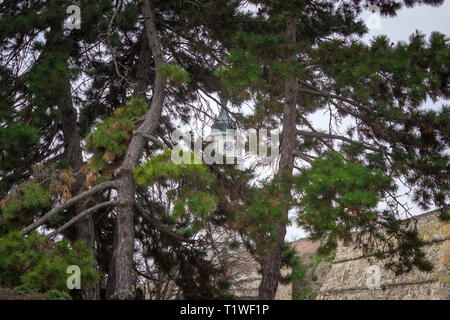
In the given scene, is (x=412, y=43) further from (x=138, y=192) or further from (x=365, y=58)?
(x=138, y=192)

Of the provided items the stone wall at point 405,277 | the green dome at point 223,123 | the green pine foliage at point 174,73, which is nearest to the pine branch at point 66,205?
the green pine foliage at point 174,73

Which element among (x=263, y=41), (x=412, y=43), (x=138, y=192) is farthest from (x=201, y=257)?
(x=412, y=43)

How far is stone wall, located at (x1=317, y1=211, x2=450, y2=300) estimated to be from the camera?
40.2 ft

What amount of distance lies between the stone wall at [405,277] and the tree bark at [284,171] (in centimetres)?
396

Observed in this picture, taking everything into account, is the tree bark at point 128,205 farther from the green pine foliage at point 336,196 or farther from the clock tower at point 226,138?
the green pine foliage at point 336,196

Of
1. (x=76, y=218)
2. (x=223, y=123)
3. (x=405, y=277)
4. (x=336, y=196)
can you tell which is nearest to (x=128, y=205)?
(x=76, y=218)

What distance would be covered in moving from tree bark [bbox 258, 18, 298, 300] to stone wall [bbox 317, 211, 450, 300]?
3959mm

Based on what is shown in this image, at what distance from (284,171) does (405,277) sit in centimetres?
777

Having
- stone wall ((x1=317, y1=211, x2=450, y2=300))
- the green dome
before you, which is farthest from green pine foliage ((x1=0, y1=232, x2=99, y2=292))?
stone wall ((x1=317, y1=211, x2=450, y2=300))

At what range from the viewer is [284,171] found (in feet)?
24.3

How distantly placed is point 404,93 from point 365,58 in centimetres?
145

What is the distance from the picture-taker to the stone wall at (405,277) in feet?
40.2

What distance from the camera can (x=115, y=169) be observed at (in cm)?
751

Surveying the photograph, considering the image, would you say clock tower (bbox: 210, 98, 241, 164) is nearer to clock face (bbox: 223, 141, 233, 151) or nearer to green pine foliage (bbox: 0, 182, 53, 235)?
clock face (bbox: 223, 141, 233, 151)
